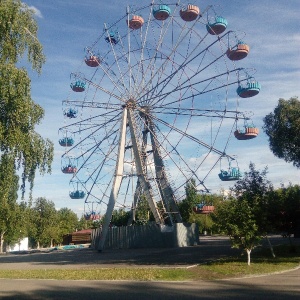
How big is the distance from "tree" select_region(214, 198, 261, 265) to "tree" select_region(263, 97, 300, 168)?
1382 centimetres

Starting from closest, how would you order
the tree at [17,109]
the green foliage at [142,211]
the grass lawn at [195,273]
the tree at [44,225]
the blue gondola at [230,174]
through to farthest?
the tree at [17,109]
the grass lawn at [195,273]
the blue gondola at [230,174]
the green foliage at [142,211]
the tree at [44,225]

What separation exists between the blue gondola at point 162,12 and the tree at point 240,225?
18.1m

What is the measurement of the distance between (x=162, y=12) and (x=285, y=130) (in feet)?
49.5

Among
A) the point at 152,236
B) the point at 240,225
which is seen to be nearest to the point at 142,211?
the point at 152,236

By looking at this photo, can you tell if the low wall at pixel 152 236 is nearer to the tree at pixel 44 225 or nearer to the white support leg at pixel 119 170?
the white support leg at pixel 119 170

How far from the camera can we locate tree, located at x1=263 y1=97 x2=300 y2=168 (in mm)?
35500

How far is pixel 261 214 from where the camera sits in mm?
23578

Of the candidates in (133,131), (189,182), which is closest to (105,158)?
(133,131)

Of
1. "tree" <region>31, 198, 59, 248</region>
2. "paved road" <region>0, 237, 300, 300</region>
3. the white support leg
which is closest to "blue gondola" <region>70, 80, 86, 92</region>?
the white support leg

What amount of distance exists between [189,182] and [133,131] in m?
8.32

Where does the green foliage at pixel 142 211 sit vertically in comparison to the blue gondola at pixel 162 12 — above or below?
below

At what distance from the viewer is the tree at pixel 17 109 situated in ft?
51.3

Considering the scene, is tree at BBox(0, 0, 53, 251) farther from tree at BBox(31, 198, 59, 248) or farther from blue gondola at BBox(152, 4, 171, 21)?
tree at BBox(31, 198, 59, 248)

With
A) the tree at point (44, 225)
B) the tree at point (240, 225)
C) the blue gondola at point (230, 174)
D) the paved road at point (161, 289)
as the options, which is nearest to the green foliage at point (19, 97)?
the paved road at point (161, 289)
